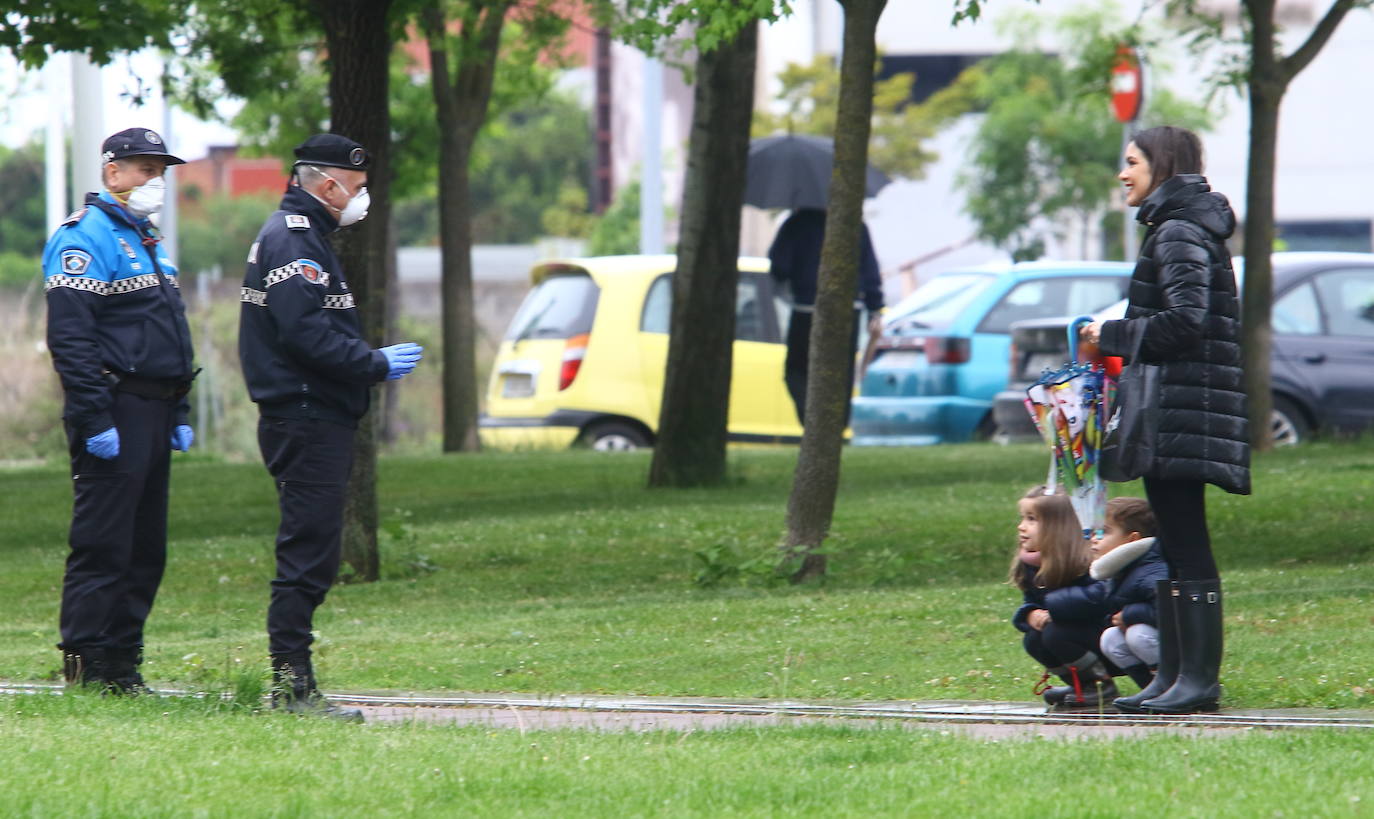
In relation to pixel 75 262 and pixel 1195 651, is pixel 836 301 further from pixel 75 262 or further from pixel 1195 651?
pixel 75 262

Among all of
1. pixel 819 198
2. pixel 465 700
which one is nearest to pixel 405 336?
pixel 819 198

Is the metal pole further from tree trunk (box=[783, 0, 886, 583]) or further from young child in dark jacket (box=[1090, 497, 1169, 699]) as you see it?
young child in dark jacket (box=[1090, 497, 1169, 699])

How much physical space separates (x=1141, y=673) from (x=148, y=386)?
131 inches

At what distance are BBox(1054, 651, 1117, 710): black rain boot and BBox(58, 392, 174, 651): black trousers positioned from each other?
3.03 m

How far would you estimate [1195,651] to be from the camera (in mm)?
6332

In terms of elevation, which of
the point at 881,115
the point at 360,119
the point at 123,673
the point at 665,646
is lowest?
the point at 665,646

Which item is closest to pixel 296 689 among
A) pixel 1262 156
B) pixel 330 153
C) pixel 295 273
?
pixel 295 273

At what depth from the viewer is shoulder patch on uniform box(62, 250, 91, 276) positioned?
673cm

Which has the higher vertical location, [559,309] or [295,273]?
[295,273]

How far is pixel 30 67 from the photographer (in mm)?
13469

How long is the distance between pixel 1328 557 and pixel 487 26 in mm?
9624

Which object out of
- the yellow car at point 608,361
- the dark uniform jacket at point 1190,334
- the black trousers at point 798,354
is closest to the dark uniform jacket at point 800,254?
the black trousers at point 798,354

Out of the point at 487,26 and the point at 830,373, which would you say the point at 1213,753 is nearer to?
the point at 830,373

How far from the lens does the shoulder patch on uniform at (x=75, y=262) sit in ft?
22.1
